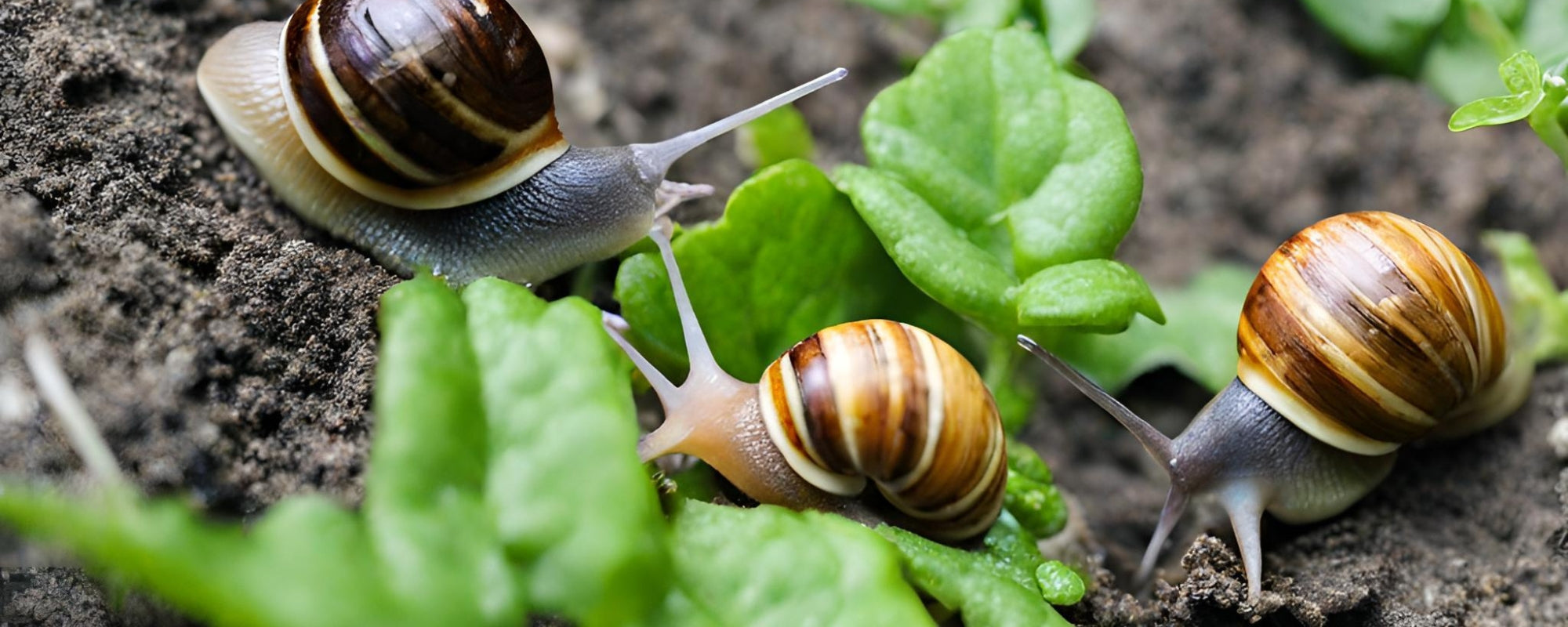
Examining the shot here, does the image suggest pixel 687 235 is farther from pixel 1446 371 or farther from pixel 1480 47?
pixel 1480 47

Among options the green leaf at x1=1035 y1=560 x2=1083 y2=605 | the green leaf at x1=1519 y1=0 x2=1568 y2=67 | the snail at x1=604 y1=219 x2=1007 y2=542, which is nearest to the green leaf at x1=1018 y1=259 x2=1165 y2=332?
the snail at x1=604 y1=219 x2=1007 y2=542

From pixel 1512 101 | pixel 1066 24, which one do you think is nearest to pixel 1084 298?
pixel 1512 101

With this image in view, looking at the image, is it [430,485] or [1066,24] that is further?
[1066,24]

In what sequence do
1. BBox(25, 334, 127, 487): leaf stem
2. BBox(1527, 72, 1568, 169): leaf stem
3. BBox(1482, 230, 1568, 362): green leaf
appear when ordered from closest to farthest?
1. BBox(25, 334, 127, 487): leaf stem
2. BBox(1527, 72, 1568, 169): leaf stem
3. BBox(1482, 230, 1568, 362): green leaf

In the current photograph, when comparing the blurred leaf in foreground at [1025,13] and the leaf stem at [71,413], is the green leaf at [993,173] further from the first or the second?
the leaf stem at [71,413]

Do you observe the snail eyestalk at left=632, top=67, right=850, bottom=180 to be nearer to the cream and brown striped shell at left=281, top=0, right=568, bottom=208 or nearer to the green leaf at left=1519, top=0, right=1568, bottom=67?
the cream and brown striped shell at left=281, top=0, right=568, bottom=208

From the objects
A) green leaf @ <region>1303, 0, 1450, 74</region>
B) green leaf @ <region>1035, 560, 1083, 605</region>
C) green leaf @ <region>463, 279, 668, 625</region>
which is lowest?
green leaf @ <region>1035, 560, 1083, 605</region>

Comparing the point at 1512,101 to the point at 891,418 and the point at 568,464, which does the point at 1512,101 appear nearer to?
the point at 891,418
